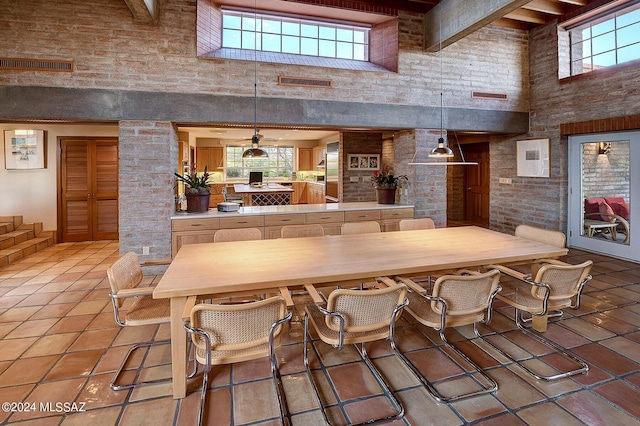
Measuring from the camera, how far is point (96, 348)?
106 inches

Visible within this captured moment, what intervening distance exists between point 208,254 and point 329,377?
54.2 inches

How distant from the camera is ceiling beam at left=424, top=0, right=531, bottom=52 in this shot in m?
3.91

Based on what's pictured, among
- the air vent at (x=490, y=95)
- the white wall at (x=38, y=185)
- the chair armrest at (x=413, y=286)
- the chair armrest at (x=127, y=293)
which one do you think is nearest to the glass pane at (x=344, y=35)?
the air vent at (x=490, y=95)

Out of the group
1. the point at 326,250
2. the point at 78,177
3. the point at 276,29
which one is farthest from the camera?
the point at 78,177

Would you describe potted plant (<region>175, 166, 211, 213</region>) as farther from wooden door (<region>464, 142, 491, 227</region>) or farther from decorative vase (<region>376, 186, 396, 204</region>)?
wooden door (<region>464, 142, 491, 227</region>)

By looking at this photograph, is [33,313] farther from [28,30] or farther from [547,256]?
[547,256]

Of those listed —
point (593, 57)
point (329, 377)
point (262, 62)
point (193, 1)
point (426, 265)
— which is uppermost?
point (193, 1)

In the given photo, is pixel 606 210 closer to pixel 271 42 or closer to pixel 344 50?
pixel 344 50

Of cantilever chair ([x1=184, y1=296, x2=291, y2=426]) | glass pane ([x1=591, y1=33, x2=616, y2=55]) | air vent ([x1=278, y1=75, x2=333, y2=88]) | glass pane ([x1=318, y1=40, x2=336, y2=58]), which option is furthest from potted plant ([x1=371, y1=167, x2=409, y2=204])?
cantilever chair ([x1=184, y1=296, x2=291, y2=426])

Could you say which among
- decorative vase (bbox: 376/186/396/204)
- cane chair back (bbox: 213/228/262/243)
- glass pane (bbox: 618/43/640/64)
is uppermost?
glass pane (bbox: 618/43/640/64)

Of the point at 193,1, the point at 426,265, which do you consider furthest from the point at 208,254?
the point at 193,1

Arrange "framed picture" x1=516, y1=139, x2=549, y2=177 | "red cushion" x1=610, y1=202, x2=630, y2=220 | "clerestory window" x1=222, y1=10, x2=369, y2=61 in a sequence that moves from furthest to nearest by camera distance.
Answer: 1. "framed picture" x1=516, y1=139, x2=549, y2=177
2. "clerestory window" x1=222, y1=10, x2=369, y2=61
3. "red cushion" x1=610, y1=202, x2=630, y2=220

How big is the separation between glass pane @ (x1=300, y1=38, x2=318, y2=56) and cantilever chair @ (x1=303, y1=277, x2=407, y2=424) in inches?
177

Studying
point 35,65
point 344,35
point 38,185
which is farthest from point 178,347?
point 38,185
